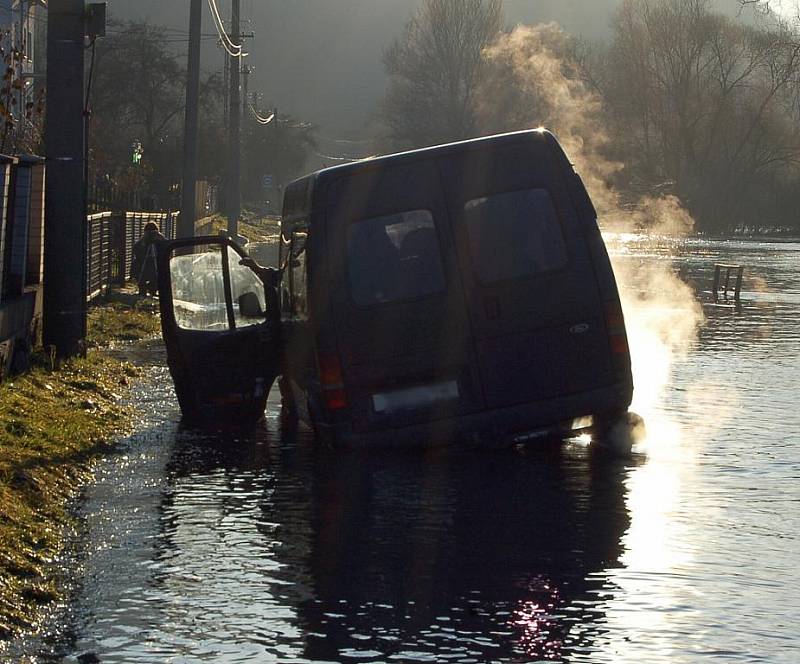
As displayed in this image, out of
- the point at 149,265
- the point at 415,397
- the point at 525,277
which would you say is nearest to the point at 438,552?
the point at 415,397

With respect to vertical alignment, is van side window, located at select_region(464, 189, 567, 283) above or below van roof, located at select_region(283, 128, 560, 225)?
below

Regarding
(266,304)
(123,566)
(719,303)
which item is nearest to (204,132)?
(719,303)

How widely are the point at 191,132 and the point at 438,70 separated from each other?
9042 centimetres

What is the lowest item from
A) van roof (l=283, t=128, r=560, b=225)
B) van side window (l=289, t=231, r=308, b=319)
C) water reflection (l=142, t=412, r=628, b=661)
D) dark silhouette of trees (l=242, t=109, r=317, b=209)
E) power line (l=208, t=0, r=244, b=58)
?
water reflection (l=142, t=412, r=628, b=661)

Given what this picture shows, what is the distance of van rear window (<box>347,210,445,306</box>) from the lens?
36.8ft

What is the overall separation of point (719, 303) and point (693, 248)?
39.5m

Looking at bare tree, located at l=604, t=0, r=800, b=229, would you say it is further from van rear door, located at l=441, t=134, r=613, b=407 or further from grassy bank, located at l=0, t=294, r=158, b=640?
van rear door, located at l=441, t=134, r=613, b=407

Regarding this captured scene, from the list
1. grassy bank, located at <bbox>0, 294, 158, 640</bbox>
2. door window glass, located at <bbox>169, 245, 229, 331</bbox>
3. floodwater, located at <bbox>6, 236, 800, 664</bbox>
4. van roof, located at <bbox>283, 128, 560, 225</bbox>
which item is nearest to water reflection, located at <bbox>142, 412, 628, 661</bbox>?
floodwater, located at <bbox>6, 236, 800, 664</bbox>

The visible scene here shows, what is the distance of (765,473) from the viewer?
441 inches

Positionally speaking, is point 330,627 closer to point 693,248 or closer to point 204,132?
point 693,248

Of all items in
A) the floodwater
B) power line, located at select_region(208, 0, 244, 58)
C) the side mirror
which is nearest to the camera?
the floodwater

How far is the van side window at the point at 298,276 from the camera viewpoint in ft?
38.0

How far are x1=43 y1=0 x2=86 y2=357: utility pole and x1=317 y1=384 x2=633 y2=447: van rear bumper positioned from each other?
6.87 metres

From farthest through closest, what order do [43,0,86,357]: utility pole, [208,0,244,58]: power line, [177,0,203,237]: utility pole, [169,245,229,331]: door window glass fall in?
[208,0,244,58]: power line, [177,0,203,237]: utility pole, [43,0,86,357]: utility pole, [169,245,229,331]: door window glass
